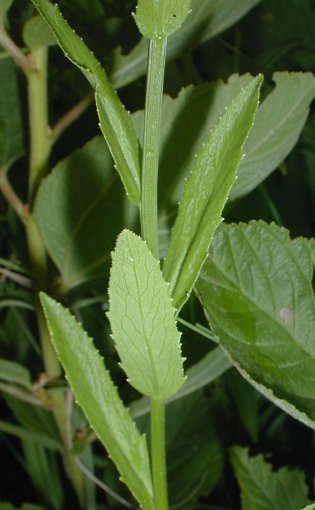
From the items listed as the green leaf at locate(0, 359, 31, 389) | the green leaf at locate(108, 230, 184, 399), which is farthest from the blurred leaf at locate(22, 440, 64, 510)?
the green leaf at locate(108, 230, 184, 399)

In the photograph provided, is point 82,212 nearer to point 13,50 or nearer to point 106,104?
point 13,50

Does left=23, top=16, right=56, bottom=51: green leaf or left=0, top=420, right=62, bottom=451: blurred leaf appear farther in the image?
left=0, top=420, right=62, bottom=451: blurred leaf

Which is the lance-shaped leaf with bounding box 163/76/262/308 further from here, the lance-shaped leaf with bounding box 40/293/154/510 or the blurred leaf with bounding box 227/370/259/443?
the blurred leaf with bounding box 227/370/259/443

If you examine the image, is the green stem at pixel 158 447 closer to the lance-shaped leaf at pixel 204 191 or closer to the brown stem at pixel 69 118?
the lance-shaped leaf at pixel 204 191

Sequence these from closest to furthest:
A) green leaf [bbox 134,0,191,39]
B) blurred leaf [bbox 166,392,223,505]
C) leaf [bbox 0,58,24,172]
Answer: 1. green leaf [bbox 134,0,191,39]
2. leaf [bbox 0,58,24,172]
3. blurred leaf [bbox 166,392,223,505]

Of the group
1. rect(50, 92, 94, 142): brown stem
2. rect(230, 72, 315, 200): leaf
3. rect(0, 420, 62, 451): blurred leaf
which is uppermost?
rect(50, 92, 94, 142): brown stem

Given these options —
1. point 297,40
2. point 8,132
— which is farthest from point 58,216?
point 297,40

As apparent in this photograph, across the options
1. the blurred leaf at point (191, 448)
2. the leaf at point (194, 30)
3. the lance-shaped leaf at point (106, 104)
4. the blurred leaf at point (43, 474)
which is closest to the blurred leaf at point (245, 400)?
the blurred leaf at point (191, 448)

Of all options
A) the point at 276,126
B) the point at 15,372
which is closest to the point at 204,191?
the point at 276,126
